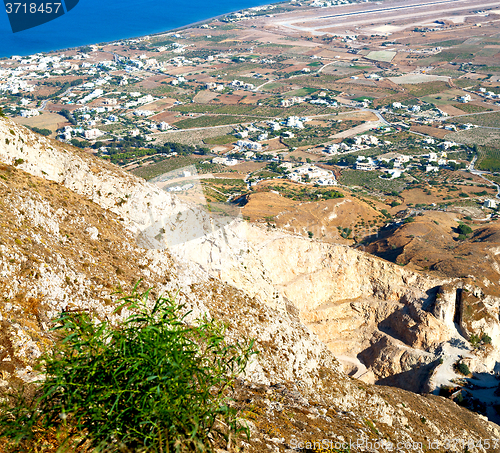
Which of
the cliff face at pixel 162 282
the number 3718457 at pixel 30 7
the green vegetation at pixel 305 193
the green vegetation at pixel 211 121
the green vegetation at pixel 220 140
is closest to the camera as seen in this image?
the cliff face at pixel 162 282

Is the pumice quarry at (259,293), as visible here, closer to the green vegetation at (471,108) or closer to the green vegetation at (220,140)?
the green vegetation at (220,140)

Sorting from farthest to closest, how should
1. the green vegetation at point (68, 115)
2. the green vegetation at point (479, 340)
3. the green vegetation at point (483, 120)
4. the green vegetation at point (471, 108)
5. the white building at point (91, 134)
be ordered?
the green vegetation at point (471, 108)
the green vegetation at point (483, 120)
the green vegetation at point (68, 115)
the white building at point (91, 134)
the green vegetation at point (479, 340)

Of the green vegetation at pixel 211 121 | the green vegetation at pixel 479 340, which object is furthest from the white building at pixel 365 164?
the green vegetation at pixel 479 340

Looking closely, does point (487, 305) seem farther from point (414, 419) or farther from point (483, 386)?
point (414, 419)

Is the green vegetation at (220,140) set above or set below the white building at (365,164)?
above

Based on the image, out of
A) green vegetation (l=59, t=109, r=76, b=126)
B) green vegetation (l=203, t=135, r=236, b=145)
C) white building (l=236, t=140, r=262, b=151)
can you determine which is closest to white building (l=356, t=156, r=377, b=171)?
white building (l=236, t=140, r=262, b=151)

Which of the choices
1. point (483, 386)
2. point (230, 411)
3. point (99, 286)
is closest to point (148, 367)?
point (230, 411)

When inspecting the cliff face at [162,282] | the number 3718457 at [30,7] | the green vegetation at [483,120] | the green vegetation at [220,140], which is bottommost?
the green vegetation at [483,120]

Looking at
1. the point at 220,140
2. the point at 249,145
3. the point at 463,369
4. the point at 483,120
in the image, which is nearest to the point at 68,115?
the point at 220,140

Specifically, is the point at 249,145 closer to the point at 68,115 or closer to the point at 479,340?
the point at 68,115
